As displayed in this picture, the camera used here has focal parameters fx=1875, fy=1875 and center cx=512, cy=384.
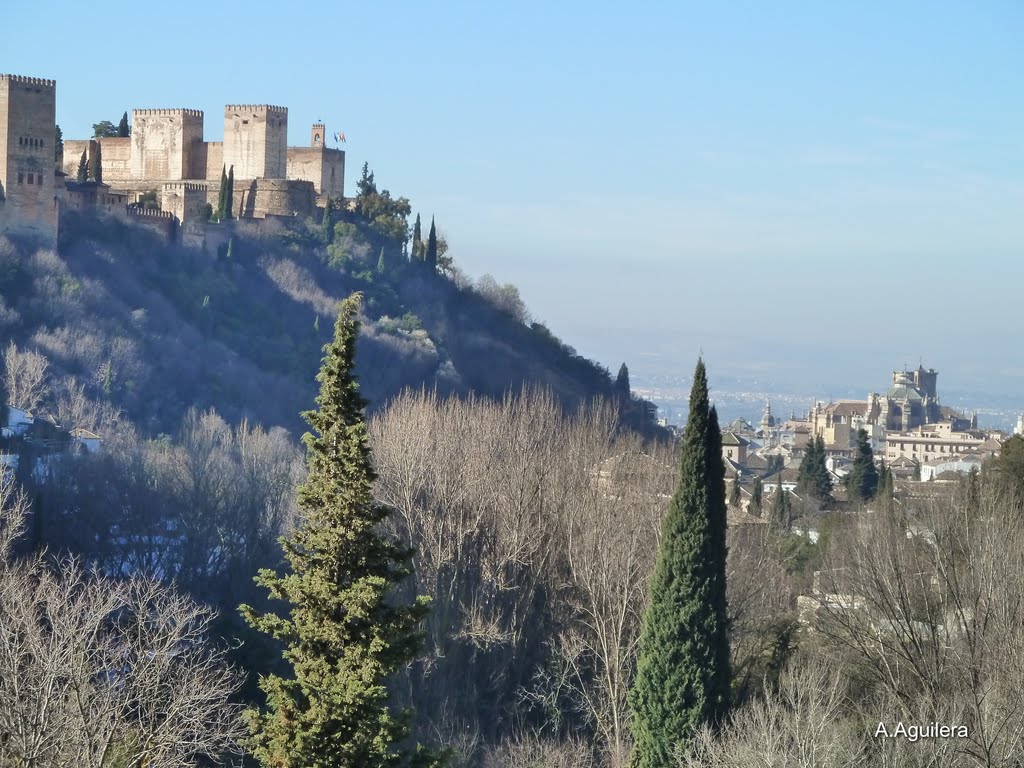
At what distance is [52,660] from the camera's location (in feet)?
64.7

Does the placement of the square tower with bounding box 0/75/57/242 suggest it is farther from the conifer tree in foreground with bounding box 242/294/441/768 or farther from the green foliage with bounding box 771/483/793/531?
the conifer tree in foreground with bounding box 242/294/441/768

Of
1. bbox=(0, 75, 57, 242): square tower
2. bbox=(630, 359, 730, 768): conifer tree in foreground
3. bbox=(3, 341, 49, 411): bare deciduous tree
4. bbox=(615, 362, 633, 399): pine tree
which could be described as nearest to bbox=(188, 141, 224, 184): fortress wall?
bbox=(0, 75, 57, 242): square tower

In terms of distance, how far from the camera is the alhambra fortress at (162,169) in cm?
6806

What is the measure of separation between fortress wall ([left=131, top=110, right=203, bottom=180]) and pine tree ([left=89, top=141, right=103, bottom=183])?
171cm

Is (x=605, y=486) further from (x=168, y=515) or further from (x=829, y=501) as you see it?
(x=829, y=501)

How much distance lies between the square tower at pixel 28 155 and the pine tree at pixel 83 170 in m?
4.34

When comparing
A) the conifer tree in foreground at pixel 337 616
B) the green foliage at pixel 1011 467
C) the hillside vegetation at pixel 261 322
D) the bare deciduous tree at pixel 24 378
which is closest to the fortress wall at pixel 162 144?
the hillside vegetation at pixel 261 322


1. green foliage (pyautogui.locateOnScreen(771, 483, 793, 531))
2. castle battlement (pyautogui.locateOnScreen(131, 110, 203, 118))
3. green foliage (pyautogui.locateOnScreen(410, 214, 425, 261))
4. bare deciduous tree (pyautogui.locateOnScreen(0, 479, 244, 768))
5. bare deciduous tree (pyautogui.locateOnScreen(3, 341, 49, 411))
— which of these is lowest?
green foliage (pyautogui.locateOnScreen(771, 483, 793, 531))

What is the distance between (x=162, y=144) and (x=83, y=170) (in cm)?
927

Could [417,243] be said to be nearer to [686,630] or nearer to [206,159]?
[206,159]

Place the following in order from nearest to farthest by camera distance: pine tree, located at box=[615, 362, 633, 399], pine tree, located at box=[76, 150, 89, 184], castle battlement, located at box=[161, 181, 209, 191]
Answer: pine tree, located at box=[76, 150, 89, 184]
castle battlement, located at box=[161, 181, 209, 191]
pine tree, located at box=[615, 362, 633, 399]

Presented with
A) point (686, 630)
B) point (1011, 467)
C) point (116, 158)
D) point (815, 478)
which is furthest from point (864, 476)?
point (116, 158)

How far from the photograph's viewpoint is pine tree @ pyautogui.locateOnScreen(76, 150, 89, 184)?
74606 mm

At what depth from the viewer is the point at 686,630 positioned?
29469mm
